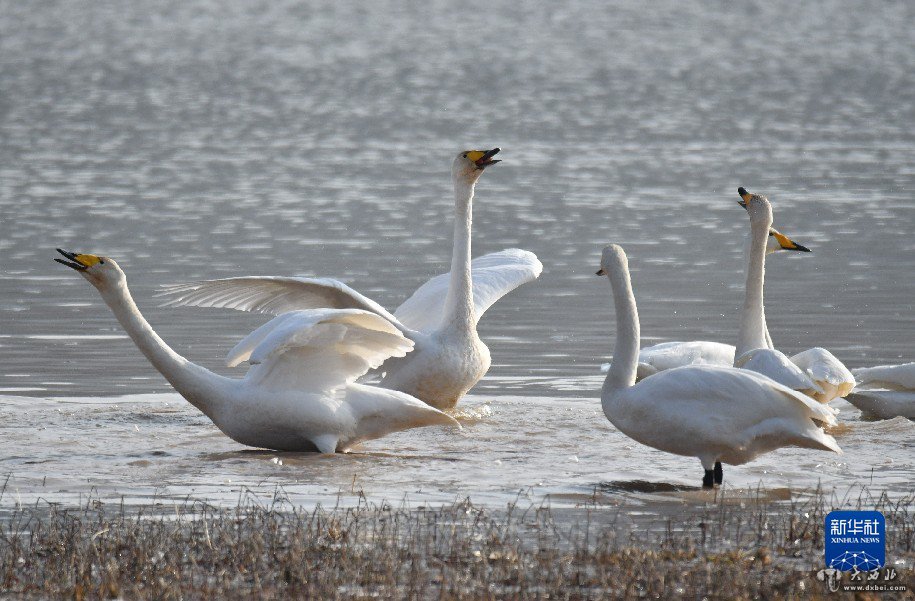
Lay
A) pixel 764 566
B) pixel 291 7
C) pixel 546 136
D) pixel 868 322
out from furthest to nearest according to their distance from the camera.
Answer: pixel 291 7, pixel 546 136, pixel 868 322, pixel 764 566

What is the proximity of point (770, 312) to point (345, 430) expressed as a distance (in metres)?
7.31

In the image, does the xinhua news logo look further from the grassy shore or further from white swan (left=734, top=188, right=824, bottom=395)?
white swan (left=734, top=188, right=824, bottom=395)

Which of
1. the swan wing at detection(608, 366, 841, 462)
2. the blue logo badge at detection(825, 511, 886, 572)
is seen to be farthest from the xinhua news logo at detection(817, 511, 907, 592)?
the swan wing at detection(608, 366, 841, 462)

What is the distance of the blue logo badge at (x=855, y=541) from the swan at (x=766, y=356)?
3.20 meters

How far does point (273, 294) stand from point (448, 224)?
35.3ft

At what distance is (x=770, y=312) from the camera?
16969mm

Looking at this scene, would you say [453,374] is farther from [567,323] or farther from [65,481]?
[567,323]

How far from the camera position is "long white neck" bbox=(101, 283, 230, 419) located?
1052 centimetres

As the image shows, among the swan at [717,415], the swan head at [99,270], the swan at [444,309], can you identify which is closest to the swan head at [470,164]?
the swan at [444,309]

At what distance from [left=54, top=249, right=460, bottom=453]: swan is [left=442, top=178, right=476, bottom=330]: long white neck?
125 cm

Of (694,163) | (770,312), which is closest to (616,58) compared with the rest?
(694,163)

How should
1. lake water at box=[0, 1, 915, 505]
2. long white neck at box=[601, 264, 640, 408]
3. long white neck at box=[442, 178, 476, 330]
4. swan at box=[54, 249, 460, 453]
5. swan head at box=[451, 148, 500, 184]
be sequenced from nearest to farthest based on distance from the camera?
long white neck at box=[601, 264, 640, 408] < lake water at box=[0, 1, 915, 505] < swan at box=[54, 249, 460, 453] < long white neck at box=[442, 178, 476, 330] < swan head at box=[451, 148, 500, 184]

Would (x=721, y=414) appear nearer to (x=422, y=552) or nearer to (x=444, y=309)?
(x=422, y=552)

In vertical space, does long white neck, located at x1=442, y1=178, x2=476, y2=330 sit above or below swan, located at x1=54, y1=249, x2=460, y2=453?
above
